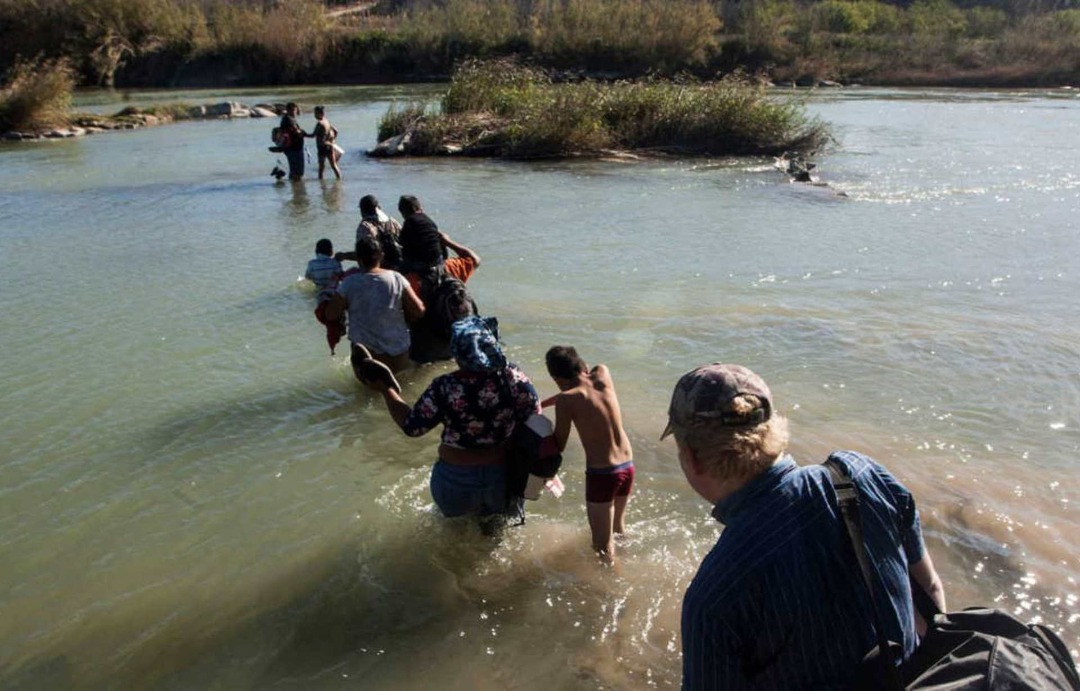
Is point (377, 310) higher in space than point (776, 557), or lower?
lower

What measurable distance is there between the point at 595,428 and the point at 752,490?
257cm

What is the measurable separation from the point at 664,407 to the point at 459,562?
2.77 meters

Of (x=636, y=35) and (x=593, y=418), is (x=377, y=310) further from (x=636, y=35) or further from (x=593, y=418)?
(x=636, y=35)

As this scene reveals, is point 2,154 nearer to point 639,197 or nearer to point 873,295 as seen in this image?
point 639,197

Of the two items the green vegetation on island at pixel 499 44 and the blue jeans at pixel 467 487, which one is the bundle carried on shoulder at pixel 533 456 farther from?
the green vegetation on island at pixel 499 44

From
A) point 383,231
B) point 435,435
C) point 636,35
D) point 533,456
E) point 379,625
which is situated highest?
point 636,35

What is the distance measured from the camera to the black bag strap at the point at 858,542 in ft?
6.33

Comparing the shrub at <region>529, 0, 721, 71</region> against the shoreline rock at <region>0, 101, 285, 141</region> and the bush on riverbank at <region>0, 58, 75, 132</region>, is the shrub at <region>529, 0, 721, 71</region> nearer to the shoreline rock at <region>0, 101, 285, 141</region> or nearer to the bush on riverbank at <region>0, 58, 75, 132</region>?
the shoreline rock at <region>0, 101, 285, 141</region>

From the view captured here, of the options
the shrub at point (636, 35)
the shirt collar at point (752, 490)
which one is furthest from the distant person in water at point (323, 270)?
the shrub at point (636, 35)

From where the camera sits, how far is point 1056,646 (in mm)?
1931

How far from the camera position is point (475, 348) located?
4277mm

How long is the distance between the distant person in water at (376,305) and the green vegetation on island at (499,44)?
3746cm

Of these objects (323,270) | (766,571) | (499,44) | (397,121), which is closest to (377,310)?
(323,270)

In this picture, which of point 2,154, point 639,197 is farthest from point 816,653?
point 2,154
